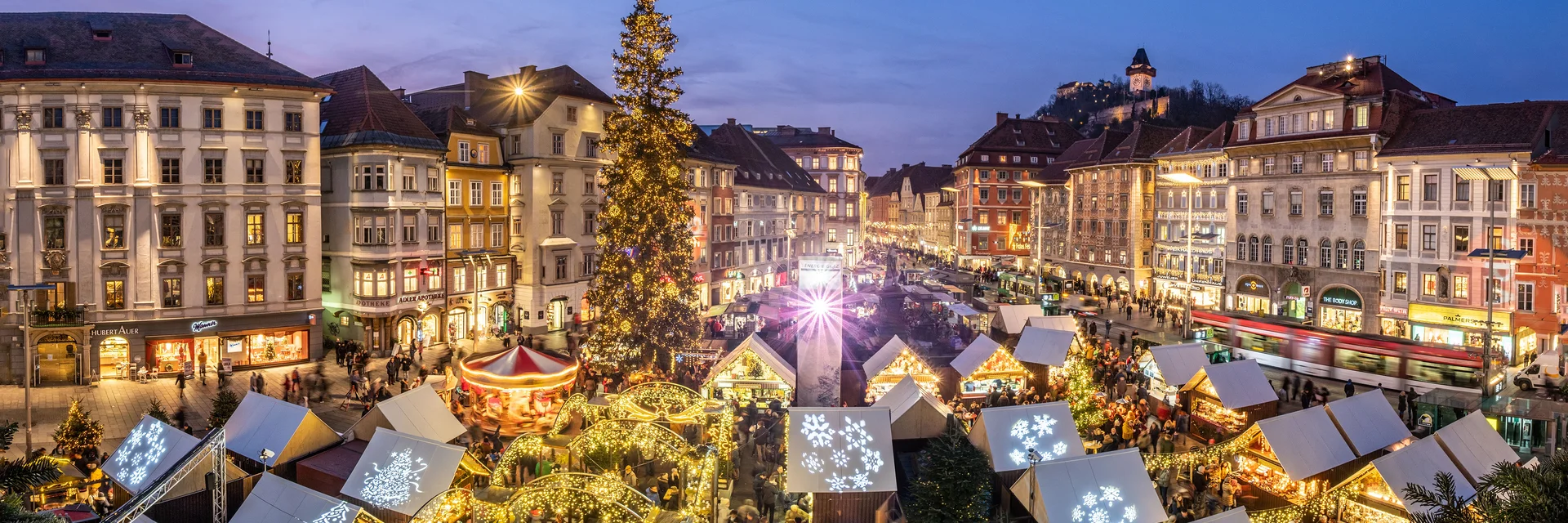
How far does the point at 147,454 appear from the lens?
17.4 metres

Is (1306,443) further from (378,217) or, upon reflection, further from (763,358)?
(378,217)

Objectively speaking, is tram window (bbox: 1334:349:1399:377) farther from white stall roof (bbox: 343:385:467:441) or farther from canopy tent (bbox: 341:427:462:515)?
canopy tent (bbox: 341:427:462:515)

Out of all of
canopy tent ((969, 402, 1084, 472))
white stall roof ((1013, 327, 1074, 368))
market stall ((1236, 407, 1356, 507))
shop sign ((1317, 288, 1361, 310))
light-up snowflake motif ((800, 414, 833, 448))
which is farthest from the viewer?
shop sign ((1317, 288, 1361, 310))

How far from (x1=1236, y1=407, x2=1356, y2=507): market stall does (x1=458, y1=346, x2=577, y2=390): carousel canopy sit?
19063 mm

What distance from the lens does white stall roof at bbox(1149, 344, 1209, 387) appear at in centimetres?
2791

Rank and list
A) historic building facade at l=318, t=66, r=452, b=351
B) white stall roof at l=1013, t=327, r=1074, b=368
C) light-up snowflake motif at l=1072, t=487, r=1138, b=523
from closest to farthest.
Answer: light-up snowflake motif at l=1072, t=487, r=1138, b=523, white stall roof at l=1013, t=327, r=1074, b=368, historic building facade at l=318, t=66, r=452, b=351

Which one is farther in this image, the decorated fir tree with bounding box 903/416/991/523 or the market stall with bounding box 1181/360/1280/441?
the market stall with bounding box 1181/360/1280/441

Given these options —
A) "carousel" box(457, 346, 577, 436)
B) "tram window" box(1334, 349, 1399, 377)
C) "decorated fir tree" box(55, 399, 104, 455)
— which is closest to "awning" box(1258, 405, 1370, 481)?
"tram window" box(1334, 349, 1399, 377)

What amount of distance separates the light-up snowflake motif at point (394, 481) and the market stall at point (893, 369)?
48.9 ft

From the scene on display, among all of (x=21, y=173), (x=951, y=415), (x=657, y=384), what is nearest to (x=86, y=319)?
(x=21, y=173)

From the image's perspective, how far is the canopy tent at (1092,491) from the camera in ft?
50.7

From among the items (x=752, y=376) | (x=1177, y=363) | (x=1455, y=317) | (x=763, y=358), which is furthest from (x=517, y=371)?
(x=1455, y=317)

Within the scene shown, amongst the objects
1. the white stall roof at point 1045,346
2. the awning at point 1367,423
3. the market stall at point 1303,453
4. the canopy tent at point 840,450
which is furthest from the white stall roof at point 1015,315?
the canopy tent at point 840,450

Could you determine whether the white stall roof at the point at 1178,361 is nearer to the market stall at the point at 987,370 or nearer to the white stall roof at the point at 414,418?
the market stall at the point at 987,370
